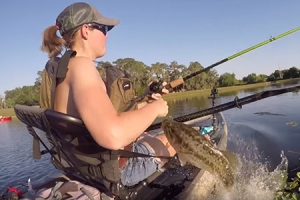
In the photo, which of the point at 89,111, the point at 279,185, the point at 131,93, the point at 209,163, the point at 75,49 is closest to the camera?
the point at 89,111

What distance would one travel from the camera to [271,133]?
1522cm

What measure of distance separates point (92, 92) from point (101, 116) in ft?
0.72

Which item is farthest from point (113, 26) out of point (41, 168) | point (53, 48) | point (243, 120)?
point (243, 120)

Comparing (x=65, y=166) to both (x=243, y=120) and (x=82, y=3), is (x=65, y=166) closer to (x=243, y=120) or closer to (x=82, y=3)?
(x=82, y=3)

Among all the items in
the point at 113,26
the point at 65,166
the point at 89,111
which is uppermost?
the point at 113,26

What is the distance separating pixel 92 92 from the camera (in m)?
2.38

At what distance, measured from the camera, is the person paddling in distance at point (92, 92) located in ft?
7.71

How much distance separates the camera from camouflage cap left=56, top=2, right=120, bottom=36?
293 cm

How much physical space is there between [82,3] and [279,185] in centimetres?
457

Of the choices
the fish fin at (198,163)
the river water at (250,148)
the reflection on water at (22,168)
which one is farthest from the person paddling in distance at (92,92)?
the reflection on water at (22,168)

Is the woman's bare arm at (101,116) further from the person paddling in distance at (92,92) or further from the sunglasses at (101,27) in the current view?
the sunglasses at (101,27)

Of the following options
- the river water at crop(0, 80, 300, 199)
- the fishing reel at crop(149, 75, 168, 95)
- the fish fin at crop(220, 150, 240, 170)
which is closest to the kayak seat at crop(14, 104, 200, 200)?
the fish fin at crop(220, 150, 240, 170)

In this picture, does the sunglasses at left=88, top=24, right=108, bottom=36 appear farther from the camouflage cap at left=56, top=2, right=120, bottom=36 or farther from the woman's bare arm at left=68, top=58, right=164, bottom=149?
the woman's bare arm at left=68, top=58, right=164, bottom=149

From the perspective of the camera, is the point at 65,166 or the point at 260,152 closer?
the point at 65,166
